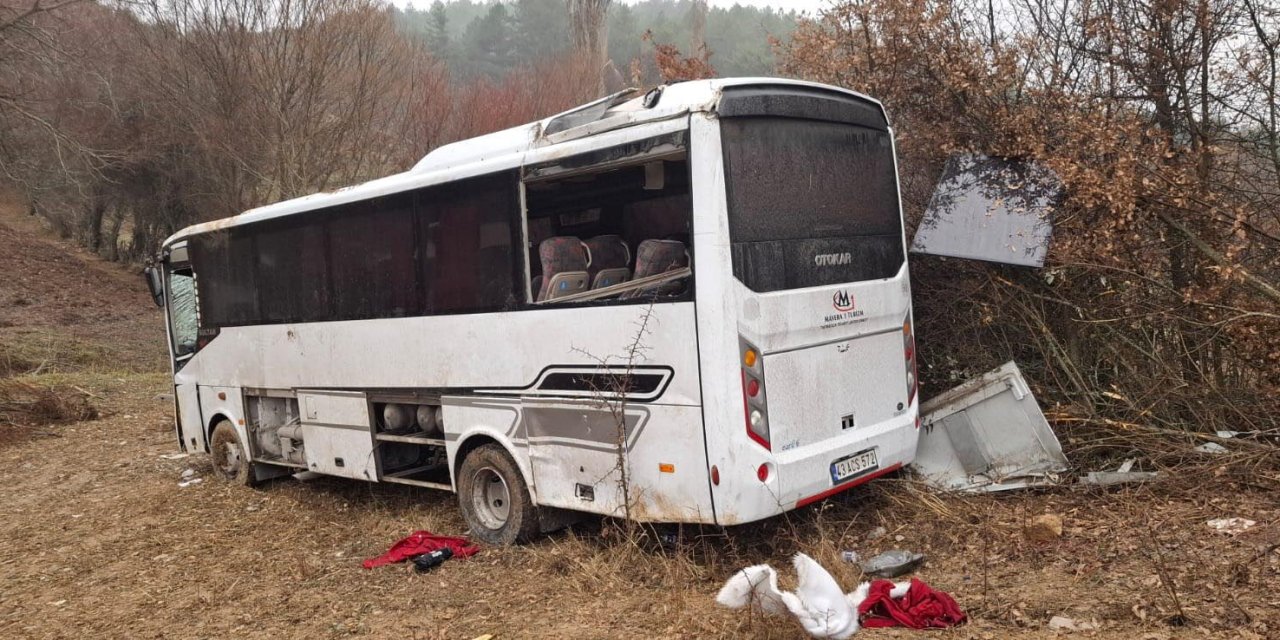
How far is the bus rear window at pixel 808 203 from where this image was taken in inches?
204

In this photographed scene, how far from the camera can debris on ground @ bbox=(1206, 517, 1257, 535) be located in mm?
5070

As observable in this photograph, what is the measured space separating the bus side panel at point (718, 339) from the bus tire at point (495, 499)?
1768 mm

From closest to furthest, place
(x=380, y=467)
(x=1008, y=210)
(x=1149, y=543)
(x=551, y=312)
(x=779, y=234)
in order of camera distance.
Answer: (x=1149, y=543), (x=779, y=234), (x=551, y=312), (x=1008, y=210), (x=380, y=467)

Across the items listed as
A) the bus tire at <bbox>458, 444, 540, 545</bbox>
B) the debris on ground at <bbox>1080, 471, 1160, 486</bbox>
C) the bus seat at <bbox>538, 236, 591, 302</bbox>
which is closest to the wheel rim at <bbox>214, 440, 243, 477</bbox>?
the bus tire at <bbox>458, 444, 540, 545</bbox>

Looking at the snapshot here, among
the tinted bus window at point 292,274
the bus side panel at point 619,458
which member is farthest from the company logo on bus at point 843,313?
the tinted bus window at point 292,274

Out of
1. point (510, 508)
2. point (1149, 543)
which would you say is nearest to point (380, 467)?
point (510, 508)

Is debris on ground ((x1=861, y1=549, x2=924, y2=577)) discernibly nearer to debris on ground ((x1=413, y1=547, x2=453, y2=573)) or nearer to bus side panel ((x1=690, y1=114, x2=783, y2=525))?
bus side panel ((x1=690, y1=114, x2=783, y2=525))

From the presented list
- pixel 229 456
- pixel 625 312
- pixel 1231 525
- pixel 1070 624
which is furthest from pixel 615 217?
pixel 229 456

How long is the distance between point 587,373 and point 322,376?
3.32 m

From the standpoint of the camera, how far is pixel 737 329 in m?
5.02

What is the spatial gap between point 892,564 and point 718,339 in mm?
1674

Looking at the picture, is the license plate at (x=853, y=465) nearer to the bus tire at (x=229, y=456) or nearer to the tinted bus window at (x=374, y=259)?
the tinted bus window at (x=374, y=259)

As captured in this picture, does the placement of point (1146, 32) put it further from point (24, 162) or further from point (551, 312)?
point (24, 162)

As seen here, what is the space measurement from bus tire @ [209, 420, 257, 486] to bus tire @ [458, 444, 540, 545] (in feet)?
11.9
